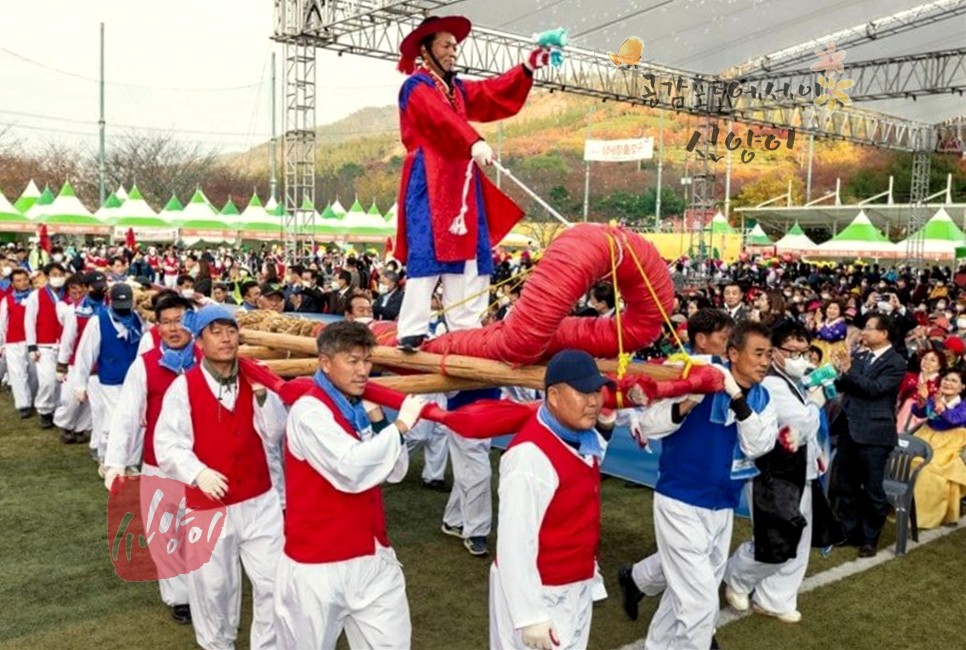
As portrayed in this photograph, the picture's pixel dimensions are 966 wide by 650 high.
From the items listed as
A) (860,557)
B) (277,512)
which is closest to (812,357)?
(860,557)

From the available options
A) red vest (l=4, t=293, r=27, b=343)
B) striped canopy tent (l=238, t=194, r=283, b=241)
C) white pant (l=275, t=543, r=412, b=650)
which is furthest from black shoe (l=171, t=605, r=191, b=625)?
striped canopy tent (l=238, t=194, r=283, b=241)

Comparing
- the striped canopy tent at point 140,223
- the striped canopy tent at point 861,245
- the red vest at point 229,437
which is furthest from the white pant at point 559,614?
the striped canopy tent at point 861,245

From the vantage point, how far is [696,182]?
20.8m

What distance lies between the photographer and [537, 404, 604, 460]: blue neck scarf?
2.87 m

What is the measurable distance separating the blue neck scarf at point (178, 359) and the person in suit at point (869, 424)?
4274mm

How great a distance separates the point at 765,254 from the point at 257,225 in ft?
71.2

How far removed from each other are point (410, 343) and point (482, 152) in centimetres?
94

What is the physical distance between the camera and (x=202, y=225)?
30.1m

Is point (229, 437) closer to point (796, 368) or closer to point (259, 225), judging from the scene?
point (796, 368)

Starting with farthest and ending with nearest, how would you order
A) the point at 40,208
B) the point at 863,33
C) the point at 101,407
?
1. the point at 40,208
2. the point at 863,33
3. the point at 101,407

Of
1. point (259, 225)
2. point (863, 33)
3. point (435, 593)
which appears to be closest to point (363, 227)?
point (259, 225)

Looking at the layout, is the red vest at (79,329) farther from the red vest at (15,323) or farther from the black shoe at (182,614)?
the black shoe at (182,614)

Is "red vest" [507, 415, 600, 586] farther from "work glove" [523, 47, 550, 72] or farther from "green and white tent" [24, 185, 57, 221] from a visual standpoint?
"green and white tent" [24, 185, 57, 221]

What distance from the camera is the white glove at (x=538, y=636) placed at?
2.69 meters
